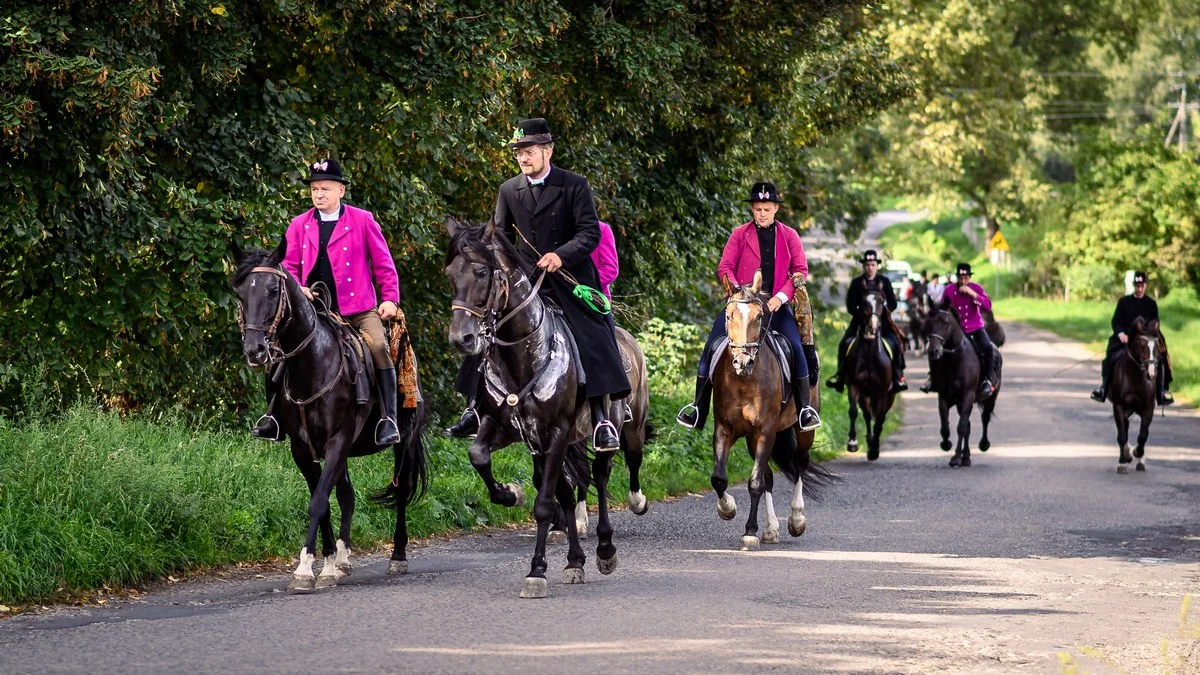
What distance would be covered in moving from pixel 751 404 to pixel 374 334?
3950 mm

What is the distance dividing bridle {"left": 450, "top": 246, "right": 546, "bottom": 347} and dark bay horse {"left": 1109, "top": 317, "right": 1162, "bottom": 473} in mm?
14080

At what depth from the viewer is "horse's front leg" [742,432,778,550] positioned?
1300 centimetres

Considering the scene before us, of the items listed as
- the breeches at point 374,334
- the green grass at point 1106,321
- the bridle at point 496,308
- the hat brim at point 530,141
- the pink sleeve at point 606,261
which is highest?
the hat brim at point 530,141

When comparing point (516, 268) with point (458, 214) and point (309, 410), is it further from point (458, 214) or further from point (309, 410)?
point (458, 214)

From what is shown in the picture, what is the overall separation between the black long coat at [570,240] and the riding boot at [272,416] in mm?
1754

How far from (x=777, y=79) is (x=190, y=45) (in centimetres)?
1030

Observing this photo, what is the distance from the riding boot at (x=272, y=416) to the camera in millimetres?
10344

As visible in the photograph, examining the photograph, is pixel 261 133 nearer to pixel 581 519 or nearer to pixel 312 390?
pixel 581 519

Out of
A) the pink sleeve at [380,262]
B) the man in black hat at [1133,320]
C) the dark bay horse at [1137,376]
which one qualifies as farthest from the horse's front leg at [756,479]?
the man in black hat at [1133,320]

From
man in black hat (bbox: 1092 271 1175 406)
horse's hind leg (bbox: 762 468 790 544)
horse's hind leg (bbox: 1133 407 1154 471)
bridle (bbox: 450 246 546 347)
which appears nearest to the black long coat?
bridle (bbox: 450 246 546 347)

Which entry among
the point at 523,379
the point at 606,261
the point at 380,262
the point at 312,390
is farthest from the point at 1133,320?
the point at 312,390

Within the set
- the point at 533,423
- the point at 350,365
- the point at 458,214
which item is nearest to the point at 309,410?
the point at 350,365

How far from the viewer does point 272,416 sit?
10.5m

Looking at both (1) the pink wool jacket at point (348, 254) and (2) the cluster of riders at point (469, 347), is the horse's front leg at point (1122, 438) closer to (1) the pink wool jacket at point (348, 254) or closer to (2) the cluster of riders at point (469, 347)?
(2) the cluster of riders at point (469, 347)
